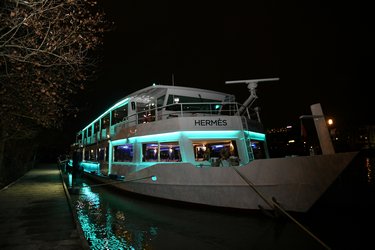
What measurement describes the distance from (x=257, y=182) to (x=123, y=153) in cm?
832

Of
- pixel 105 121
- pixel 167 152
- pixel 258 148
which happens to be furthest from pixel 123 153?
pixel 258 148

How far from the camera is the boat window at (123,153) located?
1411 centimetres

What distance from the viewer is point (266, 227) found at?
314 inches

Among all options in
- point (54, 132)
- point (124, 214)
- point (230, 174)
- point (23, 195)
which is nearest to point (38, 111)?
point (23, 195)

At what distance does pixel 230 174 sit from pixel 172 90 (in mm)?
4984

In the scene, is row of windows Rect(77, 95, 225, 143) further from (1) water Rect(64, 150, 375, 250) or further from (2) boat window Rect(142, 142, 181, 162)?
(1) water Rect(64, 150, 375, 250)

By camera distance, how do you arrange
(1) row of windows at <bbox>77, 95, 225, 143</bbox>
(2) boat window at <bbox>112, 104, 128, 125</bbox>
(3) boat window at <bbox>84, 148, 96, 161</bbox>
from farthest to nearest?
(3) boat window at <bbox>84, 148, 96, 161</bbox> < (2) boat window at <bbox>112, 104, 128, 125</bbox> < (1) row of windows at <bbox>77, 95, 225, 143</bbox>

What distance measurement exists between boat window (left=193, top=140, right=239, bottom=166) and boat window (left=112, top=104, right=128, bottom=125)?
509 cm

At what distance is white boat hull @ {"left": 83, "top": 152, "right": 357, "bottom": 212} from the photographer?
794 centimetres

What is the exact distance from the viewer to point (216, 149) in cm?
1273

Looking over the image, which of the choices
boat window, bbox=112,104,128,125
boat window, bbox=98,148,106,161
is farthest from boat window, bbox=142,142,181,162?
boat window, bbox=98,148,106,161

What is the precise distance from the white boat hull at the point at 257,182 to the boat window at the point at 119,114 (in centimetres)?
583

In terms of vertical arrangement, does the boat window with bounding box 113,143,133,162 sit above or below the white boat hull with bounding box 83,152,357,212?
above

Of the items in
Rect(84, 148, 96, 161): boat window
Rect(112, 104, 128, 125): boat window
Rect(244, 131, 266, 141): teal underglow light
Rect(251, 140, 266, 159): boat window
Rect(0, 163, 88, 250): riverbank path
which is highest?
Rect(112, 104, 128, 125): boat window
